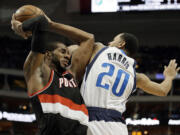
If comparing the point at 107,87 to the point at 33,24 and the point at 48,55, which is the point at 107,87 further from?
the point at 33,24

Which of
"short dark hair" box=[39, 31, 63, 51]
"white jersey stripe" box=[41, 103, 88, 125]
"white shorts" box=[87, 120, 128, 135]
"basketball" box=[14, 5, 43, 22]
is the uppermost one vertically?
"basketball" box=[14, 5, 43, 22]

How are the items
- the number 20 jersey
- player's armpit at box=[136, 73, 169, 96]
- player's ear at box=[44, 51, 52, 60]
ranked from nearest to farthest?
1. player's ear at box=[44, 51, 52, 60]
2. the number 20 jersey
3. player's armpit at box=[136, 73, 169, 96]

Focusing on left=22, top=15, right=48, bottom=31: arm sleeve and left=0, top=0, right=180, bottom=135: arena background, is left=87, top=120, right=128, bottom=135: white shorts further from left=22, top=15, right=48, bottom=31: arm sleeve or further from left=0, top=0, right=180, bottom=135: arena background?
left=0, top=0, right=180, bottom=135: arena background

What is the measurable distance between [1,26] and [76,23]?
12.8ft

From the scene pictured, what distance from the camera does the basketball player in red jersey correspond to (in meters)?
2.63

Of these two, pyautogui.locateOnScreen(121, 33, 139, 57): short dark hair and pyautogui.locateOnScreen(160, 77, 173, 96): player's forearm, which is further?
pyautogui.locateOnScreen(160, 77, 173, 96): player's forearm

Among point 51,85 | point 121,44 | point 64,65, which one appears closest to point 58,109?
point 51,85

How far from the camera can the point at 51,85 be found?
2721mm

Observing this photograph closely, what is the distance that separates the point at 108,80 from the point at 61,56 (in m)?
0.51

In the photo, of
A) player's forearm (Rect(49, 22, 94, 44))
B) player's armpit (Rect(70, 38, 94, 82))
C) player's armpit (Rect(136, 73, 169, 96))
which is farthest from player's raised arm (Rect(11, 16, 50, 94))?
player's armpit (Rect(136, 73, 169, 96))

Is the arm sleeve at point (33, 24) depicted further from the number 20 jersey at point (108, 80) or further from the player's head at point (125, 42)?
the player's head at point (125, 42)

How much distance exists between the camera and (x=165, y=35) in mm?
18422

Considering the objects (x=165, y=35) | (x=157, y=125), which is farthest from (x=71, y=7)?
(x=157, y=125)

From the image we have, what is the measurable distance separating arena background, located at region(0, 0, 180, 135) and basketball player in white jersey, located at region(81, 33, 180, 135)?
13.5 m
